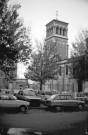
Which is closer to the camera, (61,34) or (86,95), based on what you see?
(86,95)

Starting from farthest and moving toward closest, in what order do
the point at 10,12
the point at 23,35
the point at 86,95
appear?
the point at 86,95 < the point at 23,35 < the point at 10,12

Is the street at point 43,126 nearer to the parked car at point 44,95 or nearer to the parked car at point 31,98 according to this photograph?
the parked car at point 31,98

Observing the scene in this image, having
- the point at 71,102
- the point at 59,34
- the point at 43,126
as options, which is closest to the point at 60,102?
the point at 71,102

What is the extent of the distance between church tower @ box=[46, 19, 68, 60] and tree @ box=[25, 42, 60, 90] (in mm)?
37779

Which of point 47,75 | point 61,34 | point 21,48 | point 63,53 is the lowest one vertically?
point 47,75

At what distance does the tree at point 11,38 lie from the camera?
1502cm

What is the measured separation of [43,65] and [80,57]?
8.32 meters

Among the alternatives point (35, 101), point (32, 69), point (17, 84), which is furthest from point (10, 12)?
point (17, 84)

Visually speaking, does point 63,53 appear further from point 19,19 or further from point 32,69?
point 19,19

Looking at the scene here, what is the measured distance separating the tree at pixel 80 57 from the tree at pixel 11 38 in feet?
34.5

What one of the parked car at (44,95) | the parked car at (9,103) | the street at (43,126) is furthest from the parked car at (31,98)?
the street at (43,126)

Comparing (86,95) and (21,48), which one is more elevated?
(21,48)

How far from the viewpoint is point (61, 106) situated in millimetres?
16422

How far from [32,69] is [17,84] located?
27086 mm
